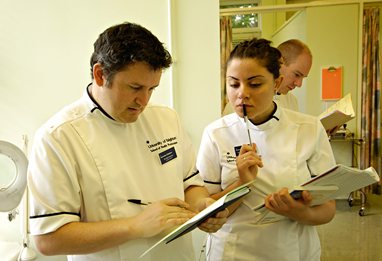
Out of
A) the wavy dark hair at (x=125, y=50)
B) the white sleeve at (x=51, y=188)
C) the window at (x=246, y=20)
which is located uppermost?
the window at (x=246, y=20)

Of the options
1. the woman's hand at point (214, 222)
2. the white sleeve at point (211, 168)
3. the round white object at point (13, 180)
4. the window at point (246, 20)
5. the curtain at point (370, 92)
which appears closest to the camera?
the woman's hand at point (214, 222)

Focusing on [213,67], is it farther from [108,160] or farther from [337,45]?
[108,160]

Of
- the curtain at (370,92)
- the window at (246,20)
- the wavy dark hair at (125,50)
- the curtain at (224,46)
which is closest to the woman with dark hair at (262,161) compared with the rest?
the wavy dark hair at (125,50)

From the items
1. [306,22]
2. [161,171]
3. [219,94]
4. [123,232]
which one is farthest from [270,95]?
[306,22]

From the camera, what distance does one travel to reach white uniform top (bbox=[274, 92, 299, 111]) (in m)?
1.62

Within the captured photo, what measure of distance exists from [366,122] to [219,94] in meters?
1.02

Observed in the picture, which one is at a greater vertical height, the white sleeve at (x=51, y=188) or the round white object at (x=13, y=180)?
the white sleeve at (x=51, y=188)

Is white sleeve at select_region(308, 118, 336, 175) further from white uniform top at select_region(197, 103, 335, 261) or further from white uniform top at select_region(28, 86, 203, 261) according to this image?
white uniform top at select_region(28, 86, 203, 261)

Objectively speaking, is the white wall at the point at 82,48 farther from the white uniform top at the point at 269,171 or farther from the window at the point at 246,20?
the white uniform top at the point at 269,171

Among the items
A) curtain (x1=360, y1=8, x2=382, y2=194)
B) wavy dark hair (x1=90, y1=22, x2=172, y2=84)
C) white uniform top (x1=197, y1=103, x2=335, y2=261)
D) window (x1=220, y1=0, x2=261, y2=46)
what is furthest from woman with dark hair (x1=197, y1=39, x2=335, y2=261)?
curtain (x1=360, y1=8, x2=382, y2=194)

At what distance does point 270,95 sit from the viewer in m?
1.13

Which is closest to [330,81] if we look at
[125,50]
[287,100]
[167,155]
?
[287,100]

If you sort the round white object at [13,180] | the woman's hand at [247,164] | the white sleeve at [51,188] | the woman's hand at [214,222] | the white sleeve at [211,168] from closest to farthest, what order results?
1. the white sleeve at [51,188]
2. the woman's hand at [214,222]
3. the woman's hand at [247,164]
4. the white sleeve at [211,168]
5. the round white object at [13,180]

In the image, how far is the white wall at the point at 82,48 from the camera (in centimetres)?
169
